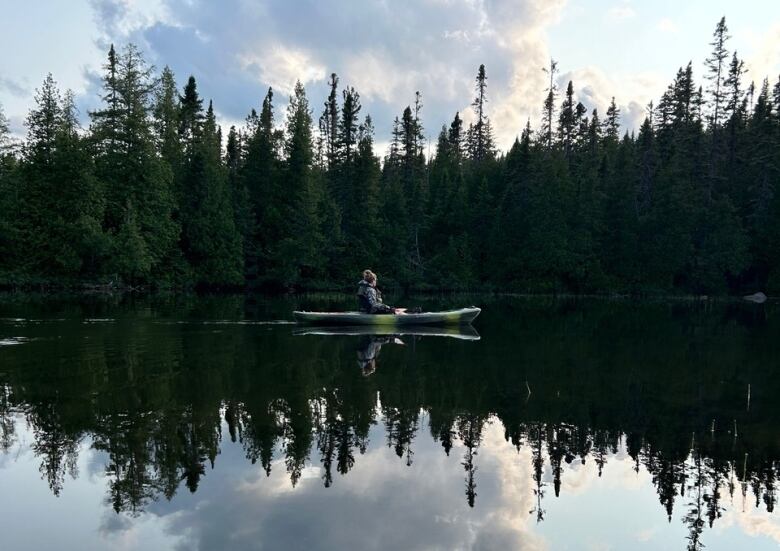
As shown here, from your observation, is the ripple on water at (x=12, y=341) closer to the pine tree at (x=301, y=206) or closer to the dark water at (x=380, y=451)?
the dark water at (x=380, y=451)

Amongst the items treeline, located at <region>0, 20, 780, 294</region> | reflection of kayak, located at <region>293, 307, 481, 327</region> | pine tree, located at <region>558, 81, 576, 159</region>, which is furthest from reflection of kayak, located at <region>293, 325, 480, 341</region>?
pine tree, located at <region>558, 81, 576, 159</region>

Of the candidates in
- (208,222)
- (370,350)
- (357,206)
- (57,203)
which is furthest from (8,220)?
(370,350)

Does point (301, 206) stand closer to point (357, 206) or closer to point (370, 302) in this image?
point (357, 206)

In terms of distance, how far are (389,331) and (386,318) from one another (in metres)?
0.52

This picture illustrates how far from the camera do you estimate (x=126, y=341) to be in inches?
658

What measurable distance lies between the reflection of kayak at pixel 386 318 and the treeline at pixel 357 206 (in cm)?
2655

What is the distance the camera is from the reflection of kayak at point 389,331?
20.2 m

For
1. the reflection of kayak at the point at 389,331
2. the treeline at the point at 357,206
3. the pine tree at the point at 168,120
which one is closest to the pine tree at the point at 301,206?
the treeline at the point at 357,206

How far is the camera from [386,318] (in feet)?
68.7

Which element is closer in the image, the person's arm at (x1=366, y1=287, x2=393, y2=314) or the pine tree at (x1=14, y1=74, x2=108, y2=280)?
the person's arm at (x1=366, y1=287, x2=393, y2=314)

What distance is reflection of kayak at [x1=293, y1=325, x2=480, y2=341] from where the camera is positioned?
2023 centimetres

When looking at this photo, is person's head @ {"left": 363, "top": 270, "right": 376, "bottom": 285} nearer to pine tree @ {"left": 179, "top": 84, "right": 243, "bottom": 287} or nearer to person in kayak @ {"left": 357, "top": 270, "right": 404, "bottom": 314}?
person in kayak @ {"left": 357, "top": 270, "right": 404, "bottom": 314}

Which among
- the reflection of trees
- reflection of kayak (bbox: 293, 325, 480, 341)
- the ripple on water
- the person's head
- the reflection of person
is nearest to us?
the reflection of trees

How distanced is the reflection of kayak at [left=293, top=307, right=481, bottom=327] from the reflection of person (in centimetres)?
107
